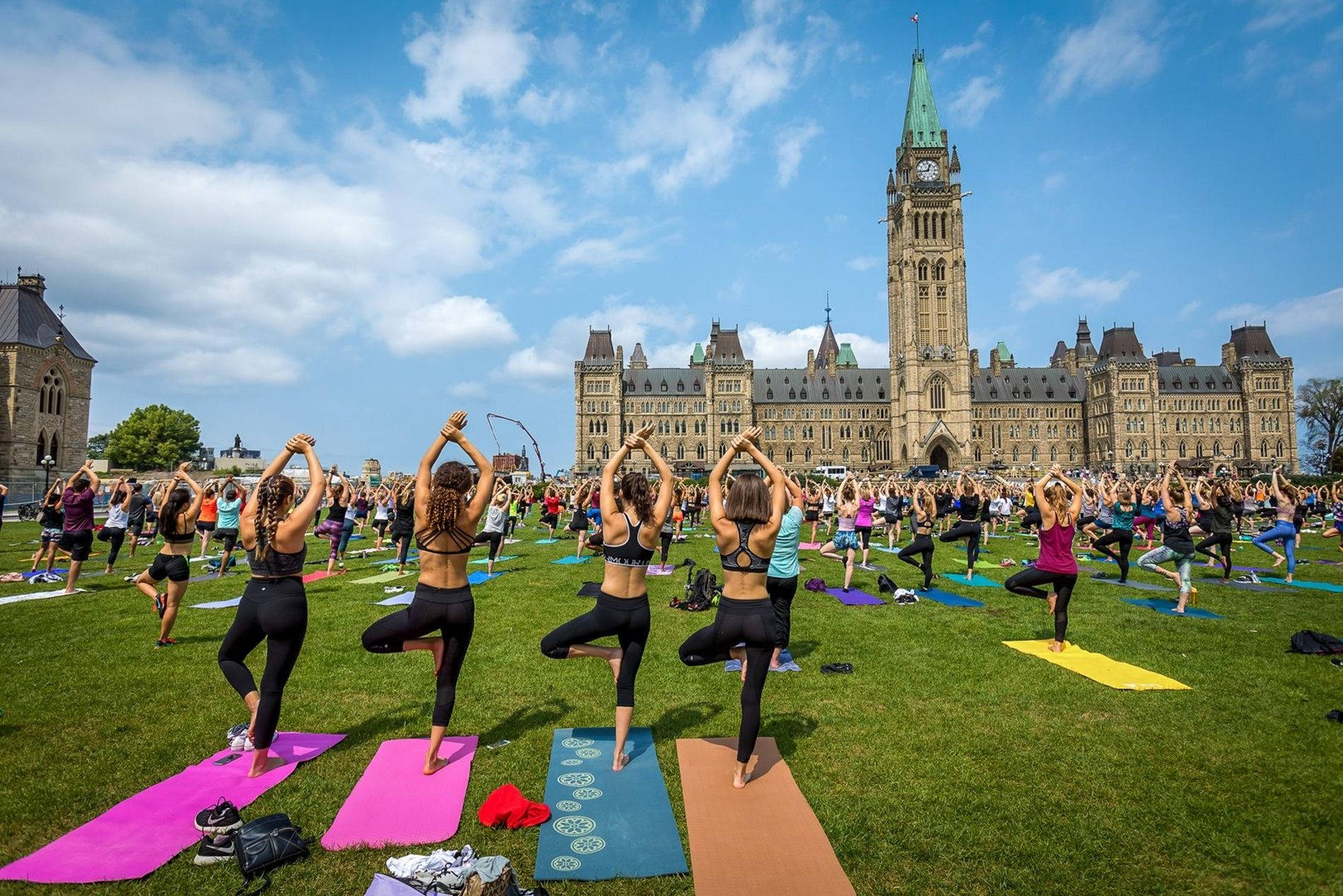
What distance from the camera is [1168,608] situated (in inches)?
502

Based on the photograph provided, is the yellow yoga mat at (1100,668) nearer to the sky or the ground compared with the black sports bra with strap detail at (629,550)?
nearer to the ground

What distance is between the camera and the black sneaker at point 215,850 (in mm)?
4426

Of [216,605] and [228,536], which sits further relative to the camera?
[228,536]

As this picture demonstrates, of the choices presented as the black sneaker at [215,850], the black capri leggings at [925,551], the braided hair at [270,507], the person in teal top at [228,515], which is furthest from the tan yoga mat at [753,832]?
the person in teal top at [228,515]

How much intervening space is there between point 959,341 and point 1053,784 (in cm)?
9755

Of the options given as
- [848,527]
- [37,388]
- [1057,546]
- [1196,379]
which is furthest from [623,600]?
[1196,379]

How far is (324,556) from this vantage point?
20953 mm

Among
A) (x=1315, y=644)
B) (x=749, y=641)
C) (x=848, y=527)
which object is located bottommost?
(x=1315, y=644)

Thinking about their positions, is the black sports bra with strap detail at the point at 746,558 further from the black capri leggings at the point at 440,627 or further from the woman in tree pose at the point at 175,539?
the woman in tree pose at the point at 175,539

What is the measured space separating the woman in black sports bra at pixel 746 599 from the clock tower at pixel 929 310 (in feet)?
304

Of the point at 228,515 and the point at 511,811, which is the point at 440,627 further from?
the point at 228,515

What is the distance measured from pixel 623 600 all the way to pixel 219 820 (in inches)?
126

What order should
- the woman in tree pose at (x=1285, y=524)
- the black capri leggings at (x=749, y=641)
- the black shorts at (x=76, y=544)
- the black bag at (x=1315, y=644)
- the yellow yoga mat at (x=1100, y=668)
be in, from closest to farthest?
the black capri leggings at (x=749, y=641)
the yellow yoga mat at (x=1100, y=668)
the black bag at (x=1315, y=644)
the black shorts at (x=76, y=544)
the woman in tree pose at (x=1285, y=524)

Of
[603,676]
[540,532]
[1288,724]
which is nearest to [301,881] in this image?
[603,676]
